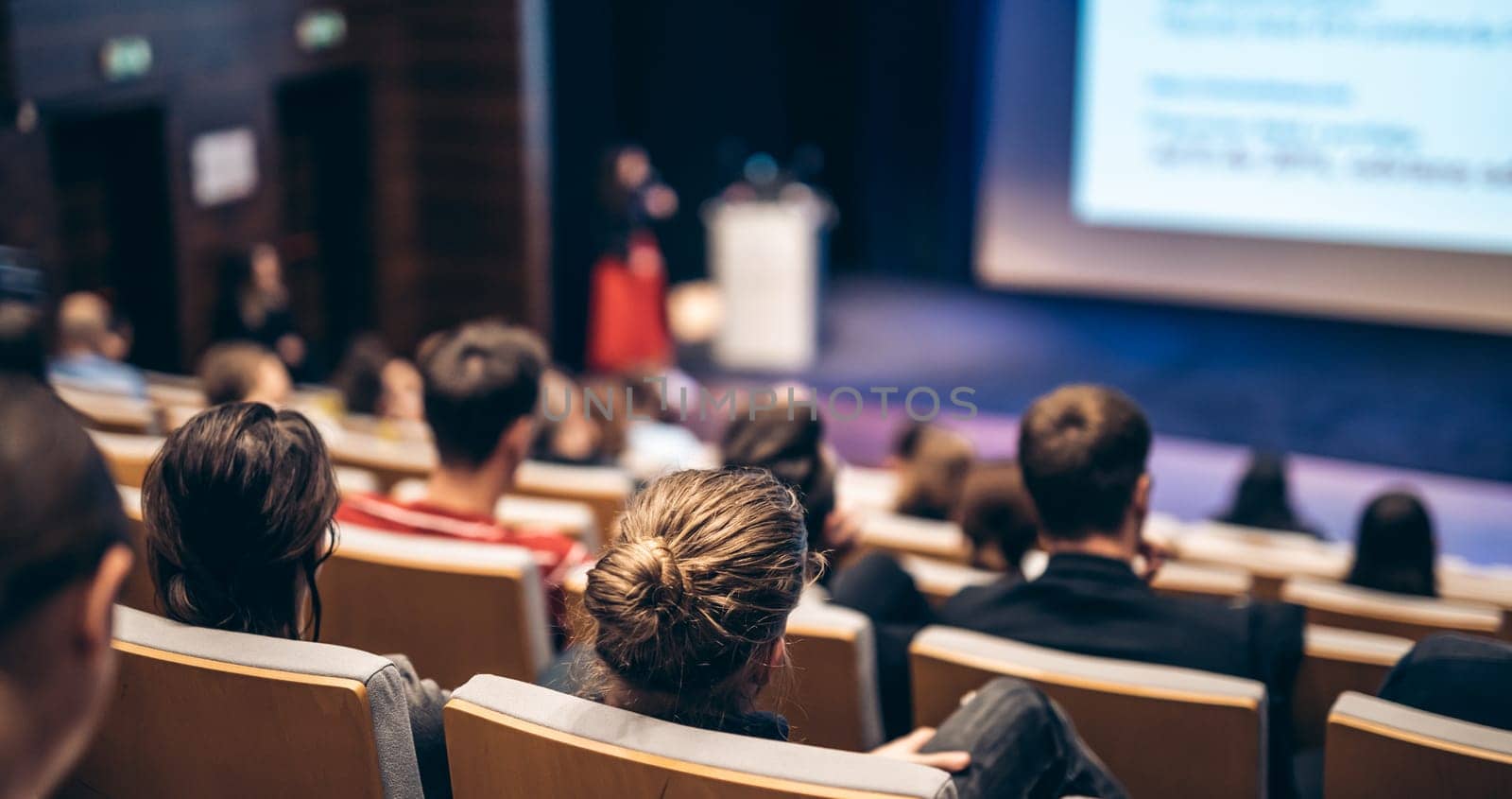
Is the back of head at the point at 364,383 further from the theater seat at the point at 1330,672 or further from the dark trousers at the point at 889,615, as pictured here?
the theater seat at the point at 1330,672

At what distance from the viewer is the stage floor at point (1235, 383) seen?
22.1 feet

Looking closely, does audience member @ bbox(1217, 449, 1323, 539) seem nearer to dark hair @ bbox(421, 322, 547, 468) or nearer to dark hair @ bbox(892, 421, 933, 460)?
dark hair @ bbox(892, 421, 933, 460)

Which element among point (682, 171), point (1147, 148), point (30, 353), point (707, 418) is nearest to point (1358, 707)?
point (30, 353)

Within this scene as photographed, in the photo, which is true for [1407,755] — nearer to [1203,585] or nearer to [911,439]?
[1203,585]

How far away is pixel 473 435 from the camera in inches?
111

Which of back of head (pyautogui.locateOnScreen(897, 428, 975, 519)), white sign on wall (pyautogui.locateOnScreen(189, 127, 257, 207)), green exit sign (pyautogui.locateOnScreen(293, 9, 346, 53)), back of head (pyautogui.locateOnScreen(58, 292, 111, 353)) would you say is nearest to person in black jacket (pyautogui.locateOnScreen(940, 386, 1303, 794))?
back of head (pyautogui.locateOnScreen(897, 428, 975, 519))

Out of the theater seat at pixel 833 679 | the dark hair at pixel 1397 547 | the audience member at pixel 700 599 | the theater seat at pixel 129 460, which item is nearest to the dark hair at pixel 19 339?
the theater seat at pixel 129 460

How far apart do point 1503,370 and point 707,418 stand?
169 inches

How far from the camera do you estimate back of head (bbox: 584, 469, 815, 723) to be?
153cm

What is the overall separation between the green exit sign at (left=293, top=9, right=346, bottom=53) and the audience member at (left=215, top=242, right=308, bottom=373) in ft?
4.35

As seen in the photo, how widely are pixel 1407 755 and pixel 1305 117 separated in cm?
647

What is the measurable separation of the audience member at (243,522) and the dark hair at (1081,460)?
113 cm

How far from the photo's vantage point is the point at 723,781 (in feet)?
4.66

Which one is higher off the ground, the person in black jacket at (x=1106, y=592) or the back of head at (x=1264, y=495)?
the person in black jacket at (x=1106, y=592)
